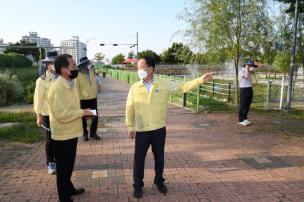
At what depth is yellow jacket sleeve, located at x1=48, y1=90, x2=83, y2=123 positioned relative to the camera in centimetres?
357

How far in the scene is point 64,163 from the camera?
3.74 m

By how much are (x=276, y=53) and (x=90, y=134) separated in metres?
7.83

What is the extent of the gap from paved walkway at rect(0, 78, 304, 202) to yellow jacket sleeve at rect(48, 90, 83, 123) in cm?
119

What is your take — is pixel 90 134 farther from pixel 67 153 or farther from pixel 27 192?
pixel 67 153

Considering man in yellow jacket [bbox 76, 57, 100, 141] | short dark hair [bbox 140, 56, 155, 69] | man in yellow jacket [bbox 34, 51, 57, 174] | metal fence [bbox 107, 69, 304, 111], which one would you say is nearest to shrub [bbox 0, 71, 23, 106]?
metal fence [bbox 107, 69, 304, 111]

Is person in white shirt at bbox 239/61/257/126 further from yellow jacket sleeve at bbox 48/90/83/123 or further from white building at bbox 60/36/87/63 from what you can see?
yellow jacket sleeve at bbox 48/90/83/123

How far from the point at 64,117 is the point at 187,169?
240cm

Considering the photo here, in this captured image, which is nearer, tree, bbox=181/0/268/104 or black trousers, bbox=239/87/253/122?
black trousers, bbox=239/87/253/122

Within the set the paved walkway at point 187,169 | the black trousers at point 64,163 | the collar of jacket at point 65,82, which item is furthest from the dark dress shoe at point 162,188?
the collar of jacket at point 65,82

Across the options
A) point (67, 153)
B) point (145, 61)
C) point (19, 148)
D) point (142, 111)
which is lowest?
point (19, 148)

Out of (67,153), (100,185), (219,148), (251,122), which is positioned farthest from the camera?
(251,122)

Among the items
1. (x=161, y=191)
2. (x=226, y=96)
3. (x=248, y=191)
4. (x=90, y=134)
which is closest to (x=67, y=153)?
(x=161, y=191)

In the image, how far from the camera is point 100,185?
454 cm

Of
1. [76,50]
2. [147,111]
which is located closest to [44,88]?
[147,111]
